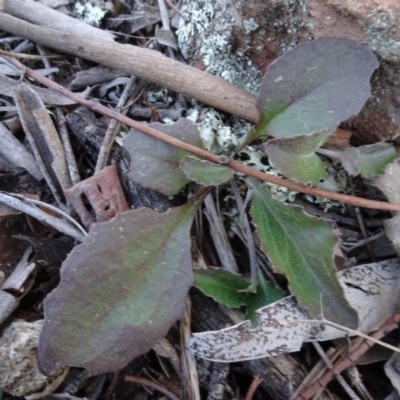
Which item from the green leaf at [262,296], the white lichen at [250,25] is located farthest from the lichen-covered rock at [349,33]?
the green leaf at [262,296]

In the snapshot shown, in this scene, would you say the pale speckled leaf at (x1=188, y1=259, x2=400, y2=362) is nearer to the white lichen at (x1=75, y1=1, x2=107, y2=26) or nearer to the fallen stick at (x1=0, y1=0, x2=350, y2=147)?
the fallen stick at (x1=0, y1=0, x2=350, y2=147)

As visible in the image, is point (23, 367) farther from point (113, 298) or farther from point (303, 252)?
point (303, 252)

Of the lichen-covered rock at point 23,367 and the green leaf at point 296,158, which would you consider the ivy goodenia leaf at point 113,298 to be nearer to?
the lichen-covered rock at point 23,367

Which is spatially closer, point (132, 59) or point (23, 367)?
point (23, 367)

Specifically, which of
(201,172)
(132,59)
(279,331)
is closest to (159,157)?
(201,172)

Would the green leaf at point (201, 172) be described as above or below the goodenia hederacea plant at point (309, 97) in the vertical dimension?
below

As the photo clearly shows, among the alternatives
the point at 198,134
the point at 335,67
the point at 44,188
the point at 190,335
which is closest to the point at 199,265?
the point at 190,335

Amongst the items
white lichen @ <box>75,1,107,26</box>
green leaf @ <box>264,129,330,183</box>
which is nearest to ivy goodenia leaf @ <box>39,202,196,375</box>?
green leaf @ <box>264,129,330,183</box>
